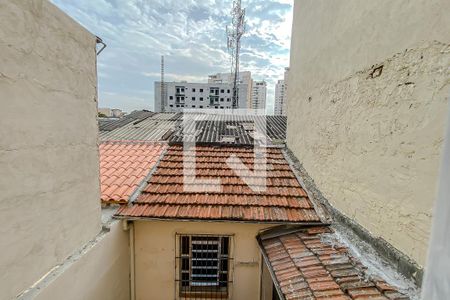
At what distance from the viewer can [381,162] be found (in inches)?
126

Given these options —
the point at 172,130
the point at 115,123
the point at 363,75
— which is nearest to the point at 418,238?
the point at 363,75

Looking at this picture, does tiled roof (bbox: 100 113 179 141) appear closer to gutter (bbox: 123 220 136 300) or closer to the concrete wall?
gutter (bbox: 123 220 136 300)

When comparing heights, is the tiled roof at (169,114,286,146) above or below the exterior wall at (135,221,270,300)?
above

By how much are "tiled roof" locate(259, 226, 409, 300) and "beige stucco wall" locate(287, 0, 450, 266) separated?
497 mm

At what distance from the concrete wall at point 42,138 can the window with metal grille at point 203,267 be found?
1.96m

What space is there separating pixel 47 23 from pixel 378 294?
4.51 meters

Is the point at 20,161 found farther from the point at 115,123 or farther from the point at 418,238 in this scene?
the point at 115,123

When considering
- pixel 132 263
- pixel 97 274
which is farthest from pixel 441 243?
pixel 132 263

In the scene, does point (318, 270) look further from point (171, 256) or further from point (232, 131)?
point (232, 131)

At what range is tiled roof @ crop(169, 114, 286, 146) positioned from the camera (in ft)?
24.3

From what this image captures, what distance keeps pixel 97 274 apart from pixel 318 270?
3.04 metres

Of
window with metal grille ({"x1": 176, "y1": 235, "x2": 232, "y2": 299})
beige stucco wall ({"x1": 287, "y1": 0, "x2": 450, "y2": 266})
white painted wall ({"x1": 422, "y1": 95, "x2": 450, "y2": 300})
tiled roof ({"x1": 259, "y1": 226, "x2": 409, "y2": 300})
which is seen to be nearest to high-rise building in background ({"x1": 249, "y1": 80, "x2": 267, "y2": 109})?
beige stucco wall ({"x1": 287, "y1": 0, "x2": 450, "y2": 266})

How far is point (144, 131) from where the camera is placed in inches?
336

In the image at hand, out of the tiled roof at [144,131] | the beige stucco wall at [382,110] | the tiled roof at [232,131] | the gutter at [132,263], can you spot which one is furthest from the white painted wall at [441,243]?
the tiled roof at [144,131]
